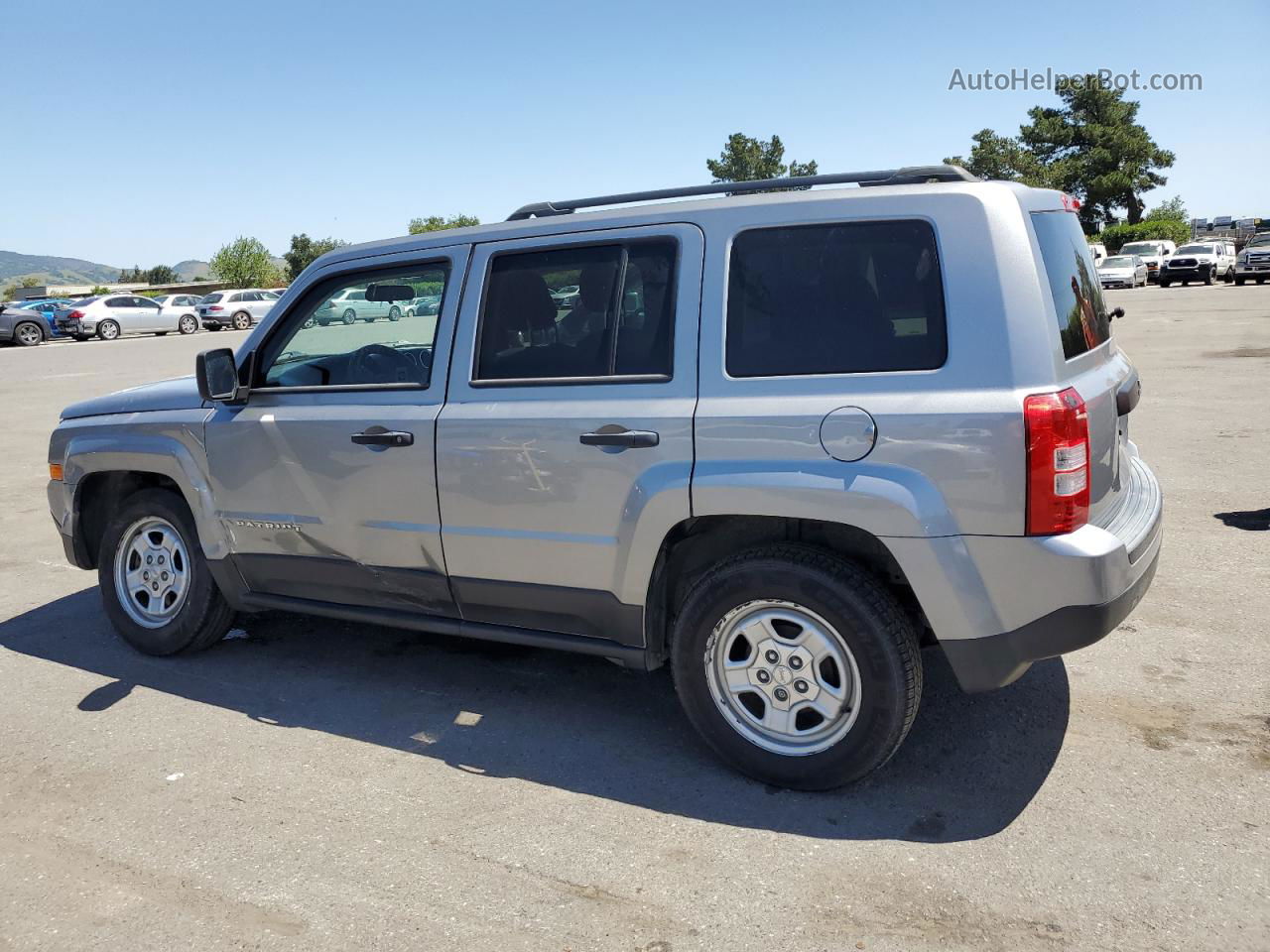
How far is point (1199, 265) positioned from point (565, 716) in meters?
Answer: 43.9

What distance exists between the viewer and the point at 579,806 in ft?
11.7

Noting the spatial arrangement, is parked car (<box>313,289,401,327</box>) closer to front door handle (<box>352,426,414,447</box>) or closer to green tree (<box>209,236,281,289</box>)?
front door handle (<box>352,426,414,447</box>)

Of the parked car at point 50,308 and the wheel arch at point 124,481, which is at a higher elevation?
the parked car at point 50,308

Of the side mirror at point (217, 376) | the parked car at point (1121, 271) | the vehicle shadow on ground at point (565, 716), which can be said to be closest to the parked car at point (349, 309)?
the side mirror at point (217, 376)

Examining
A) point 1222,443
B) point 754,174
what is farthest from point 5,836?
point 754,174

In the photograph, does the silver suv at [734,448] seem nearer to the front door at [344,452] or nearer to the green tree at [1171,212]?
the front door at [344,452]

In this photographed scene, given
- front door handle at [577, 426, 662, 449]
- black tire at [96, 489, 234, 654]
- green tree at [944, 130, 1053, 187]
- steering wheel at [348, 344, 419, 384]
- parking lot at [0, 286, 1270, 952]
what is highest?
green tree at [944, 130, 1053, 187]

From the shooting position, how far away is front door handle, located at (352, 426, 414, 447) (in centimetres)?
412

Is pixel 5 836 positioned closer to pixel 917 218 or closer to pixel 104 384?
pixel 917 218

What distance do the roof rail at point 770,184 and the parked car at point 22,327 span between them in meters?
35.3

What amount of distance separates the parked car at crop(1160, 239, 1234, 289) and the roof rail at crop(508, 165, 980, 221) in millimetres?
43116

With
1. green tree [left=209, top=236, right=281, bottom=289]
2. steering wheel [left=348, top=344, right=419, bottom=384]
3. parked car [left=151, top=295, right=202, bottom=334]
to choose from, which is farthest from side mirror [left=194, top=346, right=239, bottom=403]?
green tree [left=209, top=236, right=281, bottom=289]

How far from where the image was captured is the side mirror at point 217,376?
450cm

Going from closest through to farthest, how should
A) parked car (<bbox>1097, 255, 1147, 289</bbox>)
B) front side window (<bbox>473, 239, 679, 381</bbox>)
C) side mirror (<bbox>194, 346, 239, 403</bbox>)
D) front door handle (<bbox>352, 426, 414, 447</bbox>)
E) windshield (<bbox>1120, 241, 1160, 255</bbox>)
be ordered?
front side window (<bbox>473, 239, 679, 381</bbox>) → front door handle (<bbox>352, 426, 414, 447</bbox>) → side mirror (<bbox>194, 346, 239, 403</bbox>) → parked car (<bbox>1097, 255, 1147, 289</bbox>) → windshield (<bbox>1120, 241, 1160, 255</bbox>)
